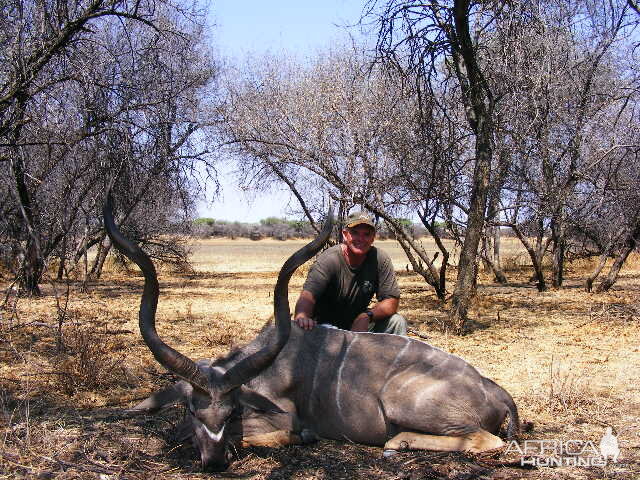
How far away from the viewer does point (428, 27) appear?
7992mm

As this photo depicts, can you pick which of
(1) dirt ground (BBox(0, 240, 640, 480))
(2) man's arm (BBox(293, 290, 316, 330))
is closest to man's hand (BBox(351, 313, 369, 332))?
(2) man's arm (BBox(293, 290, 316, 330))

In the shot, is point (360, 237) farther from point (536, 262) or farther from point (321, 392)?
point (536, 262)

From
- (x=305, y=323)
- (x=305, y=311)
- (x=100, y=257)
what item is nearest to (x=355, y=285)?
(x=305, y=311)

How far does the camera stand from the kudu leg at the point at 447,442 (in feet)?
12.1

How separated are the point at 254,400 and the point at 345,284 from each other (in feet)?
4.72

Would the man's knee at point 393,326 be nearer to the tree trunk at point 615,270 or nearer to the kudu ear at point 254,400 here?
the kudu ear at point 254,400

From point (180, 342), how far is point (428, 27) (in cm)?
474

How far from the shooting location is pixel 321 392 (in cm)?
414

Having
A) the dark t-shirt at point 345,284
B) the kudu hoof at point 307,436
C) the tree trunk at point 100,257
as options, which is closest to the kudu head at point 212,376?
the kudu hoof at point 307,436

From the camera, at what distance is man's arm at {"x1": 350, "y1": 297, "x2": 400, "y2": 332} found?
4.96 m

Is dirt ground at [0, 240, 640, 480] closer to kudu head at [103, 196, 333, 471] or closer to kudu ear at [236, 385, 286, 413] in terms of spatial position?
kudu head at [103, 196, 333, 471]

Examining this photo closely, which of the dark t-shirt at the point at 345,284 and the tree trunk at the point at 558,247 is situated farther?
the tree trunk at the point at 558,247

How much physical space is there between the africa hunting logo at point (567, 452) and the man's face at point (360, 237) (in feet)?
5.93

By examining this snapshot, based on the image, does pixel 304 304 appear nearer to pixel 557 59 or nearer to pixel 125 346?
pixel 125 346
